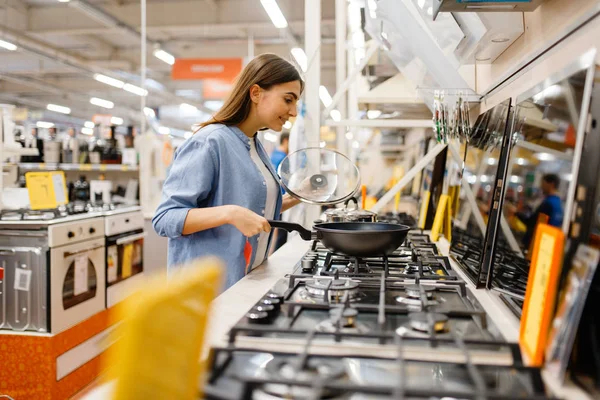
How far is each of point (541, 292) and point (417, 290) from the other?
434mm

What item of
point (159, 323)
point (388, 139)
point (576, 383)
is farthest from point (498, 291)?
point (388, 139)

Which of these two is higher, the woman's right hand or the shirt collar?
the shirt collar

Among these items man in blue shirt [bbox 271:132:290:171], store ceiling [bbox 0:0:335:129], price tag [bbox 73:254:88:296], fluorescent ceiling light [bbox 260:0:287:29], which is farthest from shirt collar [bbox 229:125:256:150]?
store ceiling [bbox 0:0:335:129]

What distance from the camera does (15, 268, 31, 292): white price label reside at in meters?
3.04

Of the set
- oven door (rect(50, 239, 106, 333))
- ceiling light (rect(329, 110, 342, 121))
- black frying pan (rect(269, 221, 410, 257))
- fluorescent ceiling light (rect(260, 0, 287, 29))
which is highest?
fluorescent ceiling light (rect(260, 0, 287, 29))

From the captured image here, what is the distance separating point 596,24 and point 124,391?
107cm

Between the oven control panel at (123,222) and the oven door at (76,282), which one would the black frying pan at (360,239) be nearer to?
the oven door at (76,282)

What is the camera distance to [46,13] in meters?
9.57

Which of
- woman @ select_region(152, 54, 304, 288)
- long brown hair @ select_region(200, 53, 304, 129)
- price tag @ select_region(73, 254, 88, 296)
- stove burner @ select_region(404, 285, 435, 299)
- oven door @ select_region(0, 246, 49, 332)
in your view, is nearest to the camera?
stove burner @ select_region(404, 285, 435, 299)

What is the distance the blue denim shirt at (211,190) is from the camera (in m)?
1.75

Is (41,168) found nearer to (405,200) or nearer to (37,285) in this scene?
(37,285)

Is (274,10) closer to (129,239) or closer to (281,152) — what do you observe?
(281,152)

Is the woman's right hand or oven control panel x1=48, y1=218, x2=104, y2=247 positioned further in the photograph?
oven control panel x1=48, y1=218, x2=104, y2=247

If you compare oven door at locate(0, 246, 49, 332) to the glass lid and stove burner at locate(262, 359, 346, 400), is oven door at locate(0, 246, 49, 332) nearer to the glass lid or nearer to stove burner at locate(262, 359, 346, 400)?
the glass lid
